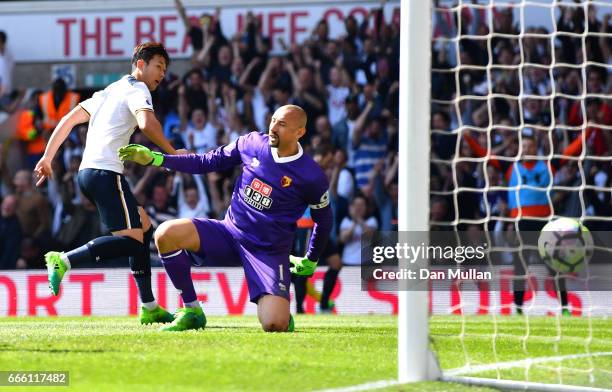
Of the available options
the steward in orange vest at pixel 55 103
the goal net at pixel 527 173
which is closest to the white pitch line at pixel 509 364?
the goal net at pixel 527 173

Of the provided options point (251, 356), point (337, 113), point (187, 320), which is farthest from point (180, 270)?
point (337, 113)

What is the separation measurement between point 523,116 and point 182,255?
282 inches

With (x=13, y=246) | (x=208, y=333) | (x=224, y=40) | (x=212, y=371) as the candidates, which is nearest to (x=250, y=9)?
(x=224, y=40)

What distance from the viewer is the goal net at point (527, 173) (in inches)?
350

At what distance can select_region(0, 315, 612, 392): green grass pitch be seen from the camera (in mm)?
5195

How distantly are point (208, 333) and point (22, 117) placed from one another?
9.86 metres

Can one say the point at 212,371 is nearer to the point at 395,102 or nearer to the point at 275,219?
the point at 275,219

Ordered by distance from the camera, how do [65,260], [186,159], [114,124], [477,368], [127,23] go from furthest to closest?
[127,23], [114,124], [65,260], [186,159], [477,368]

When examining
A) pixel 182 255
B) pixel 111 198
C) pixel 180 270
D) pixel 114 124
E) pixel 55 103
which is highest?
pixel 55 103

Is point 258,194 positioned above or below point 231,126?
below

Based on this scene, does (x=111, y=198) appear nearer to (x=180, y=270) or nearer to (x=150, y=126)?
(x=150, y=126)

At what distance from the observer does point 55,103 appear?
52.7ft

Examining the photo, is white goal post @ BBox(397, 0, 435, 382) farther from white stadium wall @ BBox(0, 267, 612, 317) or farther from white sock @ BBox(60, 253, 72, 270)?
white stadium wall @ BBox(0, 267, 612, 317)

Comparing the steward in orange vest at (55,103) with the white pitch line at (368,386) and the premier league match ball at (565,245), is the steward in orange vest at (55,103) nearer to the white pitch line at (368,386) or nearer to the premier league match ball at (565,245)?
the premier league match ball at (565,245)
